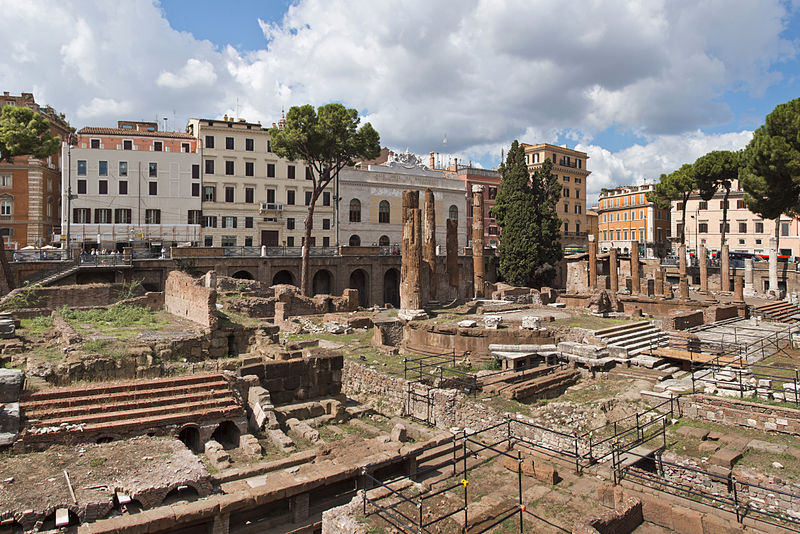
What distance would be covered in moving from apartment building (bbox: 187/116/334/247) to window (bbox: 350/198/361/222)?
2191 millimetres

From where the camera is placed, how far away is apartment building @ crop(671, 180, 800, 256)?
58.4m

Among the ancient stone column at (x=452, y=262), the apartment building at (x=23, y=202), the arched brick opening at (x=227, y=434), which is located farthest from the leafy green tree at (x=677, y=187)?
the apartment building at (x=23, y=202)

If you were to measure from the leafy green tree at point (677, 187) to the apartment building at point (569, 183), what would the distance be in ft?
40.6

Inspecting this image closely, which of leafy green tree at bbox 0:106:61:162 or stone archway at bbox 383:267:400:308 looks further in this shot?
stone archway at bbox 383:267:400:308

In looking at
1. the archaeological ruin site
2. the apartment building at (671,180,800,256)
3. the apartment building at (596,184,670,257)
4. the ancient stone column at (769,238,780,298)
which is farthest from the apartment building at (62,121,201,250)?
the apartment building at (596,184,670,257)

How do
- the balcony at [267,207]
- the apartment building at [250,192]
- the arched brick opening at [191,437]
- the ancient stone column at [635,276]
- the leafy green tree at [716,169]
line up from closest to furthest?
1. the arched brick opening at [191,437]
2. the ancient stone column at [635,276]
3. the apartment building at [250,192]
4. the balcony at [267,207]
5. the leafy green tree at [716,169]

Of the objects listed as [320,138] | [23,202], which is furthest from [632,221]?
[23,202]

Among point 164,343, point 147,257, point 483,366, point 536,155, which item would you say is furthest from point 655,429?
point 536,155

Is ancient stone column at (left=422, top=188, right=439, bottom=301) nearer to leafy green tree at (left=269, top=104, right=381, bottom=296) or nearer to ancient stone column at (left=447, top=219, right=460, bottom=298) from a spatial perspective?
ancient stone column at (left=447, top=219, right=460, bottom=298)

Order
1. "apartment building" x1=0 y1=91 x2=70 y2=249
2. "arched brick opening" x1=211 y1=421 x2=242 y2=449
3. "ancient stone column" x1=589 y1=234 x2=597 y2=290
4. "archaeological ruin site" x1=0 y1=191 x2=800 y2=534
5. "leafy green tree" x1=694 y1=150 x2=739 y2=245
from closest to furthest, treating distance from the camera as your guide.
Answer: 1. "archaeological ruin site" x1=0 y1=191 x2=800 y2=534
2. "arched brick opening" x1=211 y1=421 x2=242 y2=449
3. "apartment building" x1=0 y1=91 x2=70 y2=249
4. "ancient stone column" x1=589 y1=234 x2=597 y2=290
5. "leafy green tree" x1=694 y1=150 x2=739 y2=245

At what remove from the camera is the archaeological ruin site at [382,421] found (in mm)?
8664

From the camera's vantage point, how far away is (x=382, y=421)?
50.2ft

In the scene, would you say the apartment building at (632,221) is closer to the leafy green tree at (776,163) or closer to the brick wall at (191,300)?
the leafy green tree at (776,163)

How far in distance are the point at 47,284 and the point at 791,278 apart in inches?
2197
